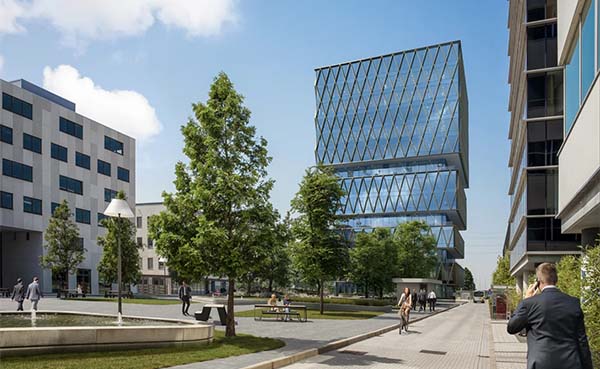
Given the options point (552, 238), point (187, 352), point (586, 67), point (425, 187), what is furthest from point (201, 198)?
point (425, 187)

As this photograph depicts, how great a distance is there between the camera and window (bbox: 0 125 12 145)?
50469mm

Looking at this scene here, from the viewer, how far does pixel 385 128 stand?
4333 inches

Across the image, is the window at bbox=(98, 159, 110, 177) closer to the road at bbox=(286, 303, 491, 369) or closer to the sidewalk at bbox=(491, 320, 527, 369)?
the road at bbox=(286, 303, 491, 369)

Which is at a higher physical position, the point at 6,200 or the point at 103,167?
the point at 103,167

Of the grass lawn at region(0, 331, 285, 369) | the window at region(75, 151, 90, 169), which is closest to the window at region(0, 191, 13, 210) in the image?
the window at region(75, 151, 90, 169)

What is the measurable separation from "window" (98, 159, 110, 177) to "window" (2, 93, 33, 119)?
487 inches

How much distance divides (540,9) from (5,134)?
1922 inches

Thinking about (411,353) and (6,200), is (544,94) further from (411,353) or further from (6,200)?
(6,200)

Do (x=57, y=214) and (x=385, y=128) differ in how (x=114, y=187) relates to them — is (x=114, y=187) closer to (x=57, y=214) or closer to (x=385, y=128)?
(x=57, y=214)

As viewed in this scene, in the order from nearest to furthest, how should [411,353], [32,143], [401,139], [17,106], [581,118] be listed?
[581,118] < [411,353] < [17,106] < [32,143] < [401,139]

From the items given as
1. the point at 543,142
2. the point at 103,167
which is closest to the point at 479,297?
the point at 543,142

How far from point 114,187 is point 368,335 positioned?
54.8 meters

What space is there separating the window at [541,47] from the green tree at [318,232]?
1489 cm

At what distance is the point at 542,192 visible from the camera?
3209cm
